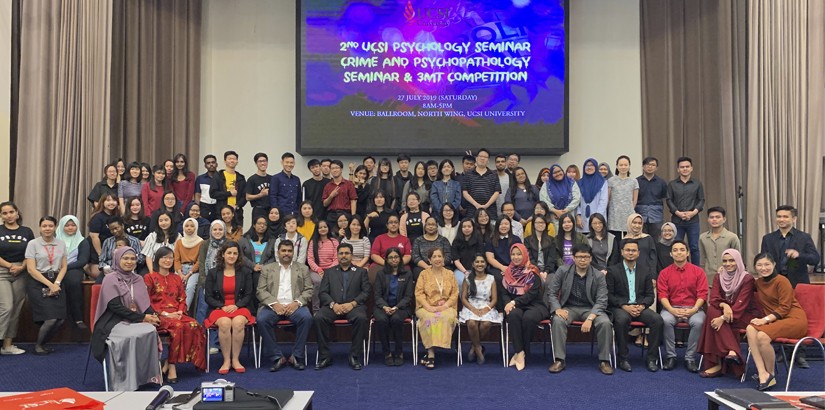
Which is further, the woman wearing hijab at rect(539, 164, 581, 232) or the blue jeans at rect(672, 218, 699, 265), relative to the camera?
the woman wearing hijab at rect(539, 164, 581, 232)

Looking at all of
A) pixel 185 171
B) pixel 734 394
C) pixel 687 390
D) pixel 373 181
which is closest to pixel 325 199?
pixel 373 181

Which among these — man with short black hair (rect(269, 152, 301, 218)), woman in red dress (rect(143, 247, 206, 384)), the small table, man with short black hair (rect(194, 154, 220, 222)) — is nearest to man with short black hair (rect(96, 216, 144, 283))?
woman in red dress (rect(143, 247, 206, 384))

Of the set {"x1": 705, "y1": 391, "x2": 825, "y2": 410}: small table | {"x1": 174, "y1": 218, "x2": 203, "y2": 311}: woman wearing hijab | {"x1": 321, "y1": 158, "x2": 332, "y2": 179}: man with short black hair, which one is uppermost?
{"x1": 321, "y1": 158, "x2": 332, "y2": 179}: man with short black hair

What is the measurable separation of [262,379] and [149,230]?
8.65 feet

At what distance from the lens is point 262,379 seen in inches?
244

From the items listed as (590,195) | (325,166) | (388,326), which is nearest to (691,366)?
(590,195)

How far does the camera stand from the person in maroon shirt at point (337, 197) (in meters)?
8.48

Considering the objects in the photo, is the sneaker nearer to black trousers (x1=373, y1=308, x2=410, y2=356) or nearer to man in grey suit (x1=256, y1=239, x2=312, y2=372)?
man in grey suit (x1=256, y1=239, x2=312, y2=372)

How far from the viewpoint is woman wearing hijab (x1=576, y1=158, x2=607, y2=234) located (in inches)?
335

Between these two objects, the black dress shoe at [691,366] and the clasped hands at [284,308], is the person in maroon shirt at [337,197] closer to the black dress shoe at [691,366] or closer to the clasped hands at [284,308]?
the clasped hands at [284,308]

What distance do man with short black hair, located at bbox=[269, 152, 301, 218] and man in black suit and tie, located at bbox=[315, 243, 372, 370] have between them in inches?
64.2

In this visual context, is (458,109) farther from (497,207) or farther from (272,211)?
(272,211)

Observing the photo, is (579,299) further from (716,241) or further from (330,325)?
(330,325)

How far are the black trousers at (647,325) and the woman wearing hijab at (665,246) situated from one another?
38.6 inches
